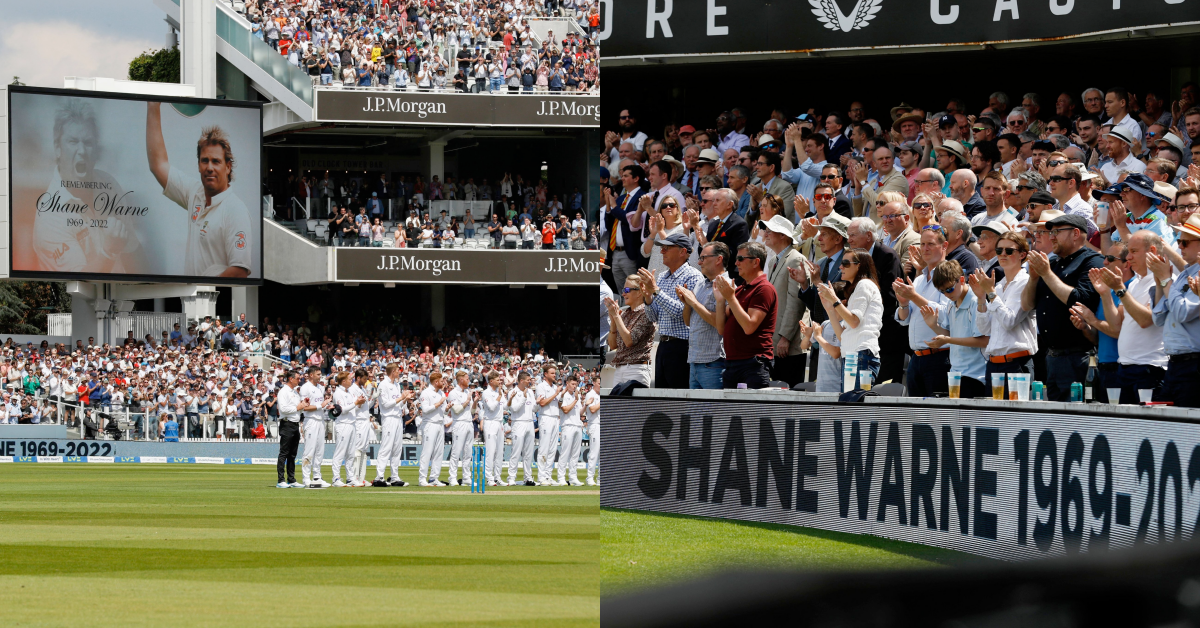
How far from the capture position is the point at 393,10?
35906mm

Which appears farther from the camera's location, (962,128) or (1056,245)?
(962,128)

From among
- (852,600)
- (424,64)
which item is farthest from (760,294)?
(424,64)

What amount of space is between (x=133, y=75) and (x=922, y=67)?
45.3 m

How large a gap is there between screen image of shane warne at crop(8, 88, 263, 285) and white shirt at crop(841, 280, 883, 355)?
25122 millimetres

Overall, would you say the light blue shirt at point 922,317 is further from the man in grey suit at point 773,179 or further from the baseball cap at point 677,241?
the man in grey suit at point 773,179

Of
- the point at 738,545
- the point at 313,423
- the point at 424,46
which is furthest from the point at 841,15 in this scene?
the point at 424,46

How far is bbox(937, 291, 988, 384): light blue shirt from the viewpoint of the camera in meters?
7.04

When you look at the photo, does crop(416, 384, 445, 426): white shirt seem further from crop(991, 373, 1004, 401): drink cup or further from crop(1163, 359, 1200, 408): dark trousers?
crop(1163, 359, 1200, 408): dark trousers

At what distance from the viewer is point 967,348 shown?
23.3 ft

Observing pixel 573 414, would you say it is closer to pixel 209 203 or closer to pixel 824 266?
pixel 824 266

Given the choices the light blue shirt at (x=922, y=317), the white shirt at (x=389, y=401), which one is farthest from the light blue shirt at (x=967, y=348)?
the white shirt at (x=389, y=401)

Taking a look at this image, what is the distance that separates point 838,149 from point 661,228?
12.1 feet

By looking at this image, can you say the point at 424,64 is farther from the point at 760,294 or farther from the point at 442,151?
the point at 760,294

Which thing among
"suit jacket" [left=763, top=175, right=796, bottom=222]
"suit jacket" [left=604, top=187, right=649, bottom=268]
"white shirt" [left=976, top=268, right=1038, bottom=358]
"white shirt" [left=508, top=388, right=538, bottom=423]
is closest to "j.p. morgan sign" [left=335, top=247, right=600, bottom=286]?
"white shirt" [left=508, top=388, right=538, bottom=423]
